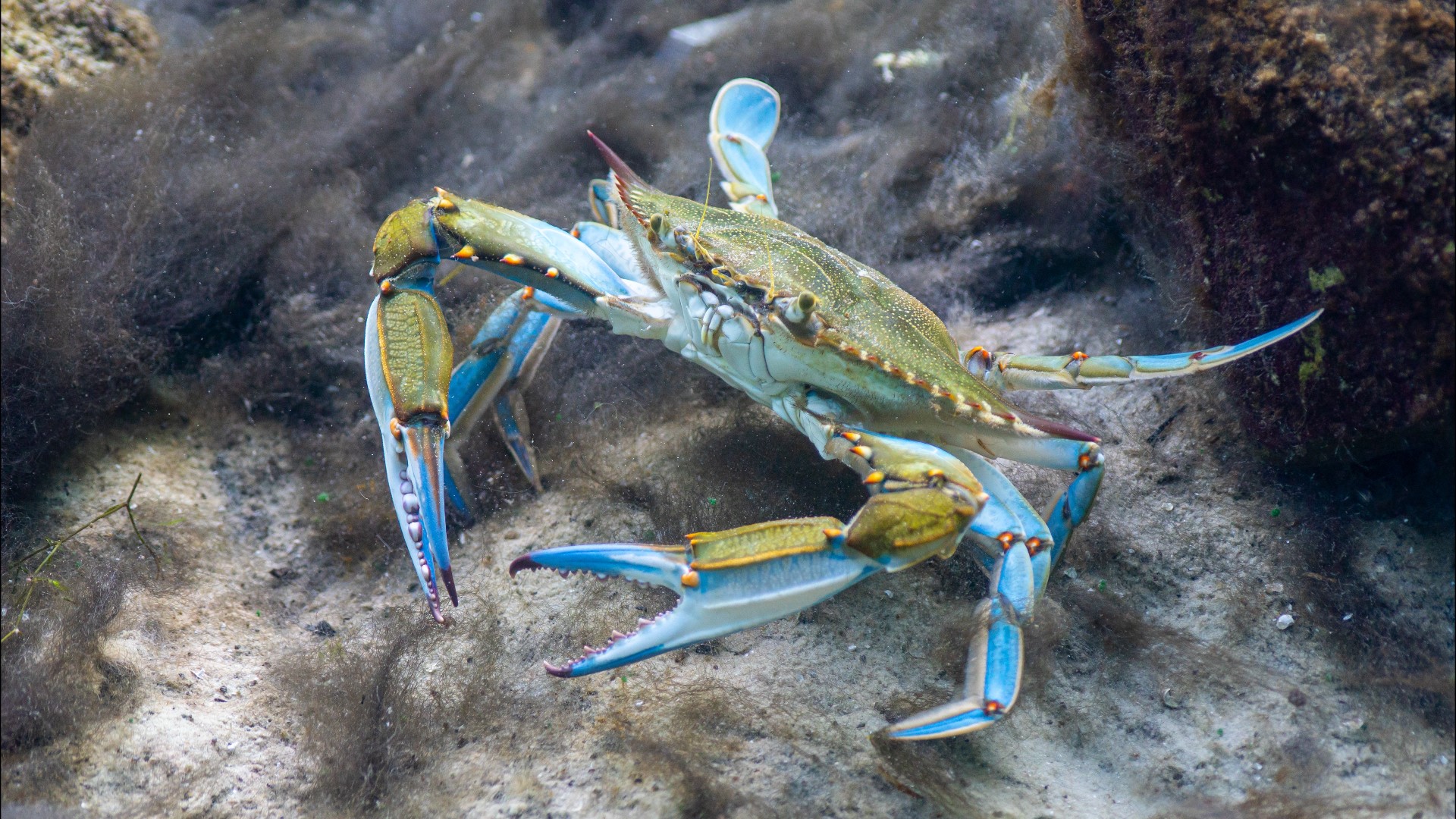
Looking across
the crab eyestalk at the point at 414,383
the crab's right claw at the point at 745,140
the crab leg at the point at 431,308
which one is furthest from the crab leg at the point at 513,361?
the crab's right claw at the point at 745,140

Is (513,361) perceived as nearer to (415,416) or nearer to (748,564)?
(415,416)

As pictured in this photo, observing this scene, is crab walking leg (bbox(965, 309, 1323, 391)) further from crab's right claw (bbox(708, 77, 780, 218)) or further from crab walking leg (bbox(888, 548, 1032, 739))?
crab's right claw (bbox(708, 77, 780, 218))

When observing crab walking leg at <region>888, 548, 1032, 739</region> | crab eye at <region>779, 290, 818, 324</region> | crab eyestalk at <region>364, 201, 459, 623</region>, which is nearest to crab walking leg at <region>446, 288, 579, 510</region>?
crab eyestalk at <region>364, 201, 459, 623</region>

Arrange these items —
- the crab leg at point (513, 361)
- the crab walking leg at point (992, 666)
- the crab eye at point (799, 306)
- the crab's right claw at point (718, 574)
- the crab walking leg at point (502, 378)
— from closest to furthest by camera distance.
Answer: the crab's right claw at point (718, 574), the crab walking leg at point (992, 666), the crab eye at point (799, 306), the crab leg at point (513, 361), the crab walking leg at point (502, 378)

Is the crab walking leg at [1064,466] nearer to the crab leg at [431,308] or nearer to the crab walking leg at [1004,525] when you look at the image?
the crab walking leg at [1004,525]

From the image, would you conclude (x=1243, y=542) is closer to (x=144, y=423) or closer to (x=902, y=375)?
(x=902, y=375)

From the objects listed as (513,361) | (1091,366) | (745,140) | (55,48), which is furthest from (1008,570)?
(55,48)
